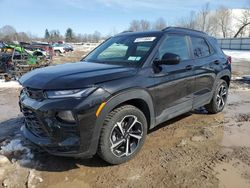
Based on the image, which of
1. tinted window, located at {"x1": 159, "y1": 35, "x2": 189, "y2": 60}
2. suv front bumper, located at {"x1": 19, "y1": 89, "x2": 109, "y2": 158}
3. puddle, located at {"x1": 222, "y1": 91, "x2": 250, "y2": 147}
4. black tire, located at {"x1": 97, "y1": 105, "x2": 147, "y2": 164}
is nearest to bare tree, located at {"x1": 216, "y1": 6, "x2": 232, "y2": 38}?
puddle, located at {"x1": 222, "y1": 91, "x2": 250, "y2": 147}

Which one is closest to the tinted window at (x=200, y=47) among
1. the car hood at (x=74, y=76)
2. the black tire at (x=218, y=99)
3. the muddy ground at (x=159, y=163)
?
the black tire at (x=218, y=99)

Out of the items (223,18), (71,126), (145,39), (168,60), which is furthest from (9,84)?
(223,18)

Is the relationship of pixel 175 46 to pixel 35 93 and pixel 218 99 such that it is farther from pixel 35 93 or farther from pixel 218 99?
pixel 35 93

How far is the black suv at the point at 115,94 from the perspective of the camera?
3.37 metres

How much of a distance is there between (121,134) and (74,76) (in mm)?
1007

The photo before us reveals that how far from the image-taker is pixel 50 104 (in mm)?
3348

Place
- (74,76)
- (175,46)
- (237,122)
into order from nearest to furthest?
(74,76) → (175,46) → (237,122)

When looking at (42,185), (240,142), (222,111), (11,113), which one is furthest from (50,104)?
(222,111)

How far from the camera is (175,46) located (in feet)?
15.9

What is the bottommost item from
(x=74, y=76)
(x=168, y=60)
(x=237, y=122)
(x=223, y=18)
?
(x=237, y=122)

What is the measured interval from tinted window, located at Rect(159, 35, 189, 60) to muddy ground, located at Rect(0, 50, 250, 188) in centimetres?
143

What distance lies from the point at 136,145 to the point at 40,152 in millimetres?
1459

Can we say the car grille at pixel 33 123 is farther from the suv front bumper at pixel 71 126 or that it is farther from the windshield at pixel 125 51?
the windshield at pixel 125 51

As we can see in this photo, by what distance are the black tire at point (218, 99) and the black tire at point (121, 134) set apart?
259 cm
